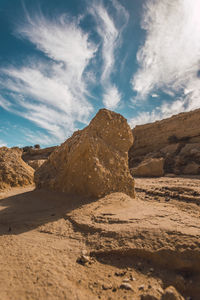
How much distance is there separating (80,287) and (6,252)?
31.2 inches

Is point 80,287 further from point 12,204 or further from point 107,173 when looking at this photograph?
point 12,204

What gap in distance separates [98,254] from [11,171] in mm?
3769

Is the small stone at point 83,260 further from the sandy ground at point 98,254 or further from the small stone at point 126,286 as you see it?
the small stone at point 126,286

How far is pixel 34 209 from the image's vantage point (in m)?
2.42

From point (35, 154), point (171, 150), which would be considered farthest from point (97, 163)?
point (35, 154)

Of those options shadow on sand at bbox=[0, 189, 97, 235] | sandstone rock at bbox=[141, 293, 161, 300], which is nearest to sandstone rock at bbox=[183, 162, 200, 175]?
shadow on sand at bbox=[0, 189, 97, 235]

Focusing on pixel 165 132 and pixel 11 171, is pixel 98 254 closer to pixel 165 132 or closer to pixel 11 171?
pixel 11 171

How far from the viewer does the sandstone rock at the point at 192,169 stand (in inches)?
303

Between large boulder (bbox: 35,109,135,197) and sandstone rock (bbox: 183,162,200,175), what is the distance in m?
6.04

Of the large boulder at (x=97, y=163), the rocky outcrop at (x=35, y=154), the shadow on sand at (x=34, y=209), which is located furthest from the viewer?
the rocky outcrop at (x=35, y=154)

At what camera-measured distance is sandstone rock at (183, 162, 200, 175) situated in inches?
303

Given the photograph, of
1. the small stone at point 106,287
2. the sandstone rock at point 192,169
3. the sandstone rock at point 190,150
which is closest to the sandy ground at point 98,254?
the small stone at point 106,287

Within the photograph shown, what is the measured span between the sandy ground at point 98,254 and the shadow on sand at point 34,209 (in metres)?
0.02

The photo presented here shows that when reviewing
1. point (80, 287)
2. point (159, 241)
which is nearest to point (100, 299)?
point (80, 287)
